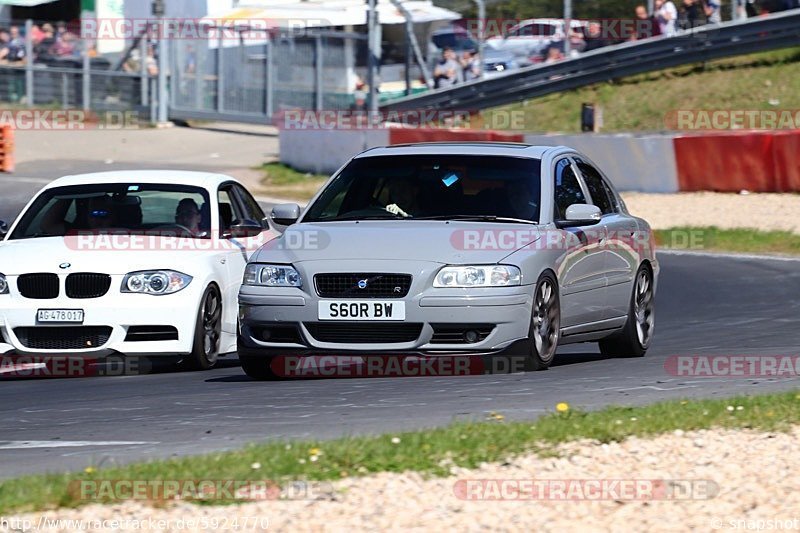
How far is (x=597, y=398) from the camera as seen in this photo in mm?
8438

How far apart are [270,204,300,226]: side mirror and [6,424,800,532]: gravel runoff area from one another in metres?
3.91

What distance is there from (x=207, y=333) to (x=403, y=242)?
2090 millimetres

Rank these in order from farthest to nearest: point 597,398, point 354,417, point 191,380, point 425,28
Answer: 1. point 425,28
2. point 191,380
3. point 597,398
4. point 354,417

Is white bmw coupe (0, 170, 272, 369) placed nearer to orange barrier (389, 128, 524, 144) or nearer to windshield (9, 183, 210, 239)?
windshield (9, 183, 210, 239)

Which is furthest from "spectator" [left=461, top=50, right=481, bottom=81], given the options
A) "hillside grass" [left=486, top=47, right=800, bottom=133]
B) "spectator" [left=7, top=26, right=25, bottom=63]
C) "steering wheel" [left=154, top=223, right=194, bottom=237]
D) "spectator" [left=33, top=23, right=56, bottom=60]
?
"steering wheel" [left=154, top=223, right=194, bottom=237]

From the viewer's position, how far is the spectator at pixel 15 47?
128ft

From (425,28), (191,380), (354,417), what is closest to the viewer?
(354,417)

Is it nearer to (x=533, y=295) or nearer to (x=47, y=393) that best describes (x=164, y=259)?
(x=47, y=393)

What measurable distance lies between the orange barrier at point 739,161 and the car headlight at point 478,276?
15.9 m

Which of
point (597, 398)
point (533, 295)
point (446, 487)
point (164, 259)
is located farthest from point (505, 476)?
point (164, 259)

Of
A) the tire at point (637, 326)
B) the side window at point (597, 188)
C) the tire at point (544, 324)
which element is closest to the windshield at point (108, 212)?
the side window at point (597, 188)

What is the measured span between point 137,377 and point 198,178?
5.99 ft

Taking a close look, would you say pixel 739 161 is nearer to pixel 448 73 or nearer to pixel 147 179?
pixel 448 73

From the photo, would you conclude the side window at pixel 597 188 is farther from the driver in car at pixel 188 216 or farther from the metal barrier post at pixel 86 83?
the metal barrier post at pixel 86 83
